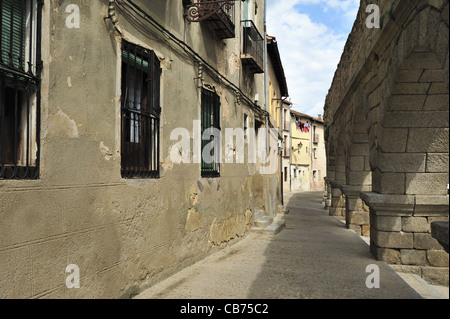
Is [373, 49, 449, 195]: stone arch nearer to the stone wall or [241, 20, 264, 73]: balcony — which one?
the stone wall

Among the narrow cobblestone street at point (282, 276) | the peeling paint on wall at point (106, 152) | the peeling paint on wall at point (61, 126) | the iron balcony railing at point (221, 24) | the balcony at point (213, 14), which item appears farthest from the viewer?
the iron balcony railing at point (221, 24)

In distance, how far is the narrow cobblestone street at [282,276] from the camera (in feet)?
14.0

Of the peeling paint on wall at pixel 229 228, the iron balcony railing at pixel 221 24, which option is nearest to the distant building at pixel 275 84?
the peeling paint on wall at pixel 229 228

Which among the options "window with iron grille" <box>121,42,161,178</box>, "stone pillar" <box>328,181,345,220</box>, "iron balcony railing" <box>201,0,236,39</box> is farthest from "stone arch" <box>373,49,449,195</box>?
"stone pillar" <box>328,181,345,220</box>

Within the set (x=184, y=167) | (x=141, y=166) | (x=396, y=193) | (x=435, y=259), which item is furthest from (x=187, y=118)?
(x=435, y=259)

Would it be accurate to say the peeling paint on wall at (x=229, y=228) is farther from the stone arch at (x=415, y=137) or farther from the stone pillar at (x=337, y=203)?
the stone pillar at (x=337, y=203)

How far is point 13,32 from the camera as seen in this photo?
2.66m

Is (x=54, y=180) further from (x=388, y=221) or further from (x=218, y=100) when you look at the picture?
(x=388, y=221)

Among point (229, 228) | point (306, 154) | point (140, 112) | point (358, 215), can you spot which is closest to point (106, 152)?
point (140, 112)

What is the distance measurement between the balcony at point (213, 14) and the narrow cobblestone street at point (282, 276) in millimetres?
3497

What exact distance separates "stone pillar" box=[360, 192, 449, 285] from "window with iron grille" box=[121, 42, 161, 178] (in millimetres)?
3698

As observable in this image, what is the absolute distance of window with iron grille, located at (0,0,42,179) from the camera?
8.48 ft

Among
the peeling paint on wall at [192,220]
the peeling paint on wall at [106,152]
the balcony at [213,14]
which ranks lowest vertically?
the peeling paint on wall at [192,220]

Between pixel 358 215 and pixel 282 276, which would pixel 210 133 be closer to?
pixel 282 276
